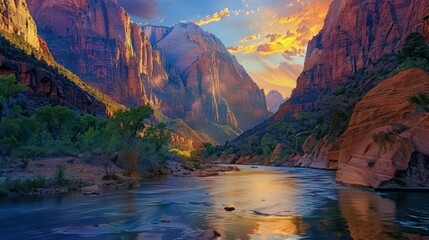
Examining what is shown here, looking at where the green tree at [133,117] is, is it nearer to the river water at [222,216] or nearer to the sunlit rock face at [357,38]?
the river water at [222,216]

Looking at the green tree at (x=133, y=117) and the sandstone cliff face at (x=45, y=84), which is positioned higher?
the sandstone cliff face at (x=45, y=84)

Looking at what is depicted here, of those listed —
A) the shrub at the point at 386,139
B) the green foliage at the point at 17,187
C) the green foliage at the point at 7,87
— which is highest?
the green foliage at the point at 7,87

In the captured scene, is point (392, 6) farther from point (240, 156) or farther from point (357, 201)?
point (357, 201)

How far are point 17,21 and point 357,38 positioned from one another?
12226 centimetres

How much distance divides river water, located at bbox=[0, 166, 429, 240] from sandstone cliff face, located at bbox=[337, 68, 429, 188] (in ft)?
8.26

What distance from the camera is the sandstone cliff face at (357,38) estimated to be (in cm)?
12981

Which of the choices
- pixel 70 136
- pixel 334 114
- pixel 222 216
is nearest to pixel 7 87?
pixel 70 136

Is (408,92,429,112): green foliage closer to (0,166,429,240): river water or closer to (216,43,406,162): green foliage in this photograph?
(0,166,429,240): river water

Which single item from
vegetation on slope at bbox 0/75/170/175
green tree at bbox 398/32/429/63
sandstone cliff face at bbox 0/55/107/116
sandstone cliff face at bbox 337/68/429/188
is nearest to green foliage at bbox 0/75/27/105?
vegetation on slope at bbox 0/75/170/175

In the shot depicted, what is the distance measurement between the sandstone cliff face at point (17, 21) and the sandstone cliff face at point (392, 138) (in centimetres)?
10408

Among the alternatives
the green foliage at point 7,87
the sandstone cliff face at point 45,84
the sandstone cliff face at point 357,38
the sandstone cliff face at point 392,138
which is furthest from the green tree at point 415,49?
the sandstone cliff face at point 45,84

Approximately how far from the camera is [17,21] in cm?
12500

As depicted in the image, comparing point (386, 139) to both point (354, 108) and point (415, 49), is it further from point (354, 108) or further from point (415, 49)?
point (415, 49)

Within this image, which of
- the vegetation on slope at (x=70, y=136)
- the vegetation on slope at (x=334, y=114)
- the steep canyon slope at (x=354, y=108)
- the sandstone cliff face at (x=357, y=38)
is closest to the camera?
the steep canyon slope at (x=354, y=108)
